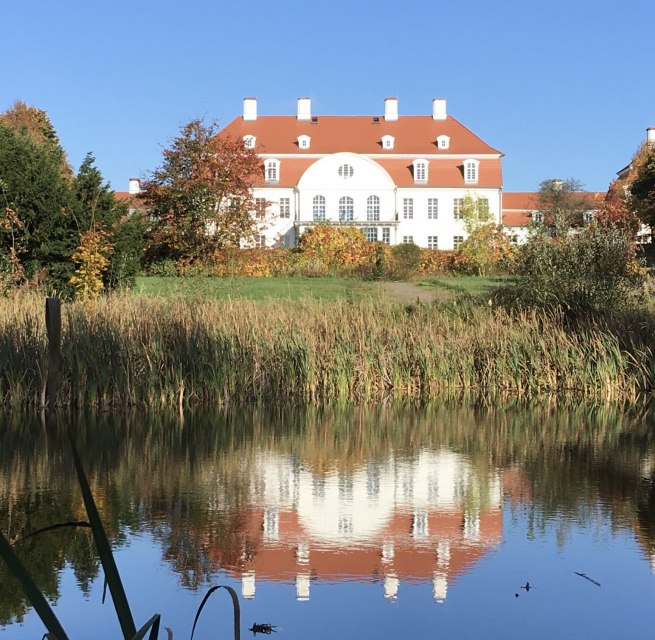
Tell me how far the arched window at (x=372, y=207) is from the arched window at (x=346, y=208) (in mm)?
1095

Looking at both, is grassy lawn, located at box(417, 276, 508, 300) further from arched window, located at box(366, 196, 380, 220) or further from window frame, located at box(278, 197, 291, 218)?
window frame, located at box(278, 197, 291, 218)

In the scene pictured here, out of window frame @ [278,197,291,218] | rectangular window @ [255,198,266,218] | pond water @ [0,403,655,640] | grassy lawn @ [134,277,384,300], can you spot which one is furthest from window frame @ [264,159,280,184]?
pond water @ [0,403,655,640]

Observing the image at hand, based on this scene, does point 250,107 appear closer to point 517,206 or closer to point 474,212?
point 474,212

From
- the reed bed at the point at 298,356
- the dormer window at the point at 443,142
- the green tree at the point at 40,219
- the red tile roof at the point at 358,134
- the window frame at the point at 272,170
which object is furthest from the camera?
the dormer window at the point at 443,142

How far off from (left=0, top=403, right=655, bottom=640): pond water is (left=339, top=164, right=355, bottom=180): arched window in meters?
54.9

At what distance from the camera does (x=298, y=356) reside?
13938 mm

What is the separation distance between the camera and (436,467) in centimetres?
879

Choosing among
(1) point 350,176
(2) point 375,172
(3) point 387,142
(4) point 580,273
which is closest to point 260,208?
(4) point 580,273

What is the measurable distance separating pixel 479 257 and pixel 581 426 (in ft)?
85.2

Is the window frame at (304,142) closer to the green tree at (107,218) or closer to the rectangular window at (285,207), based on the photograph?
the rectangular window at (285,207)

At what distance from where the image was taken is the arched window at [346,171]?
65062 millimetres

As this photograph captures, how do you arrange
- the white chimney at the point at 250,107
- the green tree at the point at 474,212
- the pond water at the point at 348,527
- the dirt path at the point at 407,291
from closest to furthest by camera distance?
the pond water at the point at 348,527
the dirt path at the point at 407,291
the green tree at the point at 474,212
the white chimney at the point at 250,107

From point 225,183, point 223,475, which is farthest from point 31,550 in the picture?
point 225,183

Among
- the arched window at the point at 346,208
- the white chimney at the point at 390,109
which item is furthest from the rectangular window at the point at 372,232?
the white chimney at the point at 390,109
